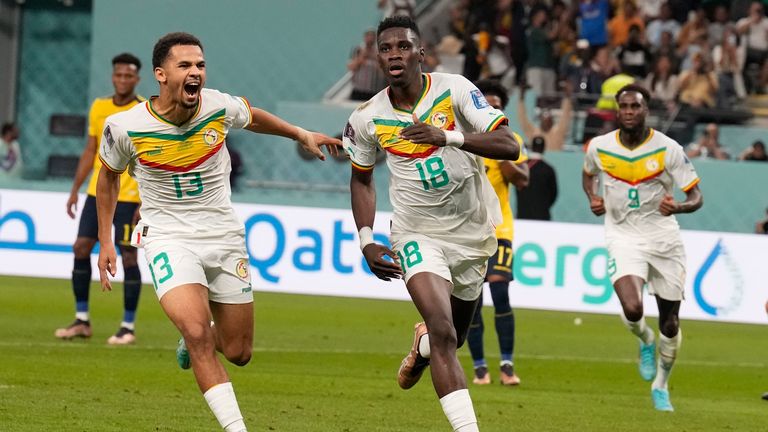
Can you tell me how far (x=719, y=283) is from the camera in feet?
55.0

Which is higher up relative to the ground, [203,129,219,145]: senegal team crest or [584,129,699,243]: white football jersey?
[203,129,219,145]: senegal team crest

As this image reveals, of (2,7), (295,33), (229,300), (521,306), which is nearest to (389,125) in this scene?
(229,300)

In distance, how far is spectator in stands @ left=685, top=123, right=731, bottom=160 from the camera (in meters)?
21.5

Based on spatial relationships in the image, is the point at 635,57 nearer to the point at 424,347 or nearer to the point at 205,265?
the point at 424,347

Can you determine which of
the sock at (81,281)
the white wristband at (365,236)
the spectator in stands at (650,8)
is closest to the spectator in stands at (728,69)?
the spectator in stands at (650,8)

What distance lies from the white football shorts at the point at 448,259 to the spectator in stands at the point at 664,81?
15.1 meters

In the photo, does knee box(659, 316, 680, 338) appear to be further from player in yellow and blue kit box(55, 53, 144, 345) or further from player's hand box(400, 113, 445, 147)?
player in yellow and blue kit box(55, 53, 144, 345)

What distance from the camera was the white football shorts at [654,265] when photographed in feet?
36.0

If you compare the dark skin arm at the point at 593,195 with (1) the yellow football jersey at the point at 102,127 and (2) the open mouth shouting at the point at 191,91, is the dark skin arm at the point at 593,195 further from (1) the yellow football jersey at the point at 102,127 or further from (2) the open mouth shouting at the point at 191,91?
(2) the open mouth shouting at the point at 191,91

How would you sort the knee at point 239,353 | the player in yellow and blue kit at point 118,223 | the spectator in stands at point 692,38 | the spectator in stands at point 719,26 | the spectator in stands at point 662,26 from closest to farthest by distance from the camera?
the knee at point 239,353 → the player in yellow and blue kit at point 118,223 → the spectator in stands at point 692,38 → the spectator in stands at point 719,26 → the spectator in stands at point 662,26

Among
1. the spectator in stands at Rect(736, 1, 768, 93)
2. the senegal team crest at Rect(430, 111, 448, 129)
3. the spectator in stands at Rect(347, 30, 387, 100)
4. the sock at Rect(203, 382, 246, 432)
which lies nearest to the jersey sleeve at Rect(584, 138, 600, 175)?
the senegal team crest at Rect(430, 111, 448, 129)

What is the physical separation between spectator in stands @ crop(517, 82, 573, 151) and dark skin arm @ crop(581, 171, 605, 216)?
9.43m

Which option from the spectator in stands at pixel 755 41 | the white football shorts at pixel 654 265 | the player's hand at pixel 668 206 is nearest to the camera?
the player's hand at pixel 668 206

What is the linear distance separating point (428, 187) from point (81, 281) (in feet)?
19.2
